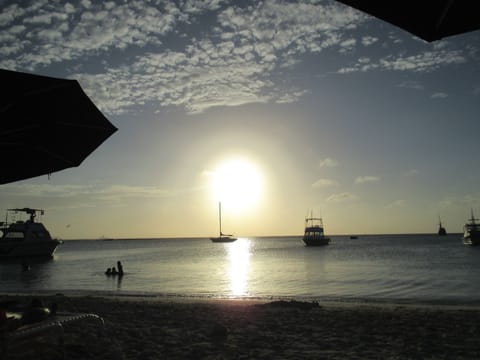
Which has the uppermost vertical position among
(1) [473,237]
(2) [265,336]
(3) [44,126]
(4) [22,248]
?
(3) [44,126]

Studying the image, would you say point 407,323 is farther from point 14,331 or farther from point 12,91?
point 12,91

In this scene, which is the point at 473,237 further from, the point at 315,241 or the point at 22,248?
the point at 22,248

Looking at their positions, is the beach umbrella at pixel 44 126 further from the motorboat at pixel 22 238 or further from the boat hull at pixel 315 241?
the boat hull at pixel 315 241

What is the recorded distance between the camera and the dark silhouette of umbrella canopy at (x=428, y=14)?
7.84 ft

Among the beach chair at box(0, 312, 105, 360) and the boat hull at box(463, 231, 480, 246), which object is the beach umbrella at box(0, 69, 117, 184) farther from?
the boat hull at box(463, 231, 480, 246)

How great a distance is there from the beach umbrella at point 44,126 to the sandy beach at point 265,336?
275 centimetres

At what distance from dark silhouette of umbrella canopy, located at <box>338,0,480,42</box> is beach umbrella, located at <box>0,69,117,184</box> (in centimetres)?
315

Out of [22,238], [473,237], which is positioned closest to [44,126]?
[22,238]

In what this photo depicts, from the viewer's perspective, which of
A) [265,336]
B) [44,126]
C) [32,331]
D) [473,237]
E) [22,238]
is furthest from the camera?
[473,237]

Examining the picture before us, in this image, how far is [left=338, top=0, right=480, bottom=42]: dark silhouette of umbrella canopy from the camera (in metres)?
2.39

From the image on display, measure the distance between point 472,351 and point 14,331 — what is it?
7.95 metres

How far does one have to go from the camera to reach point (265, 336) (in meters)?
8.33

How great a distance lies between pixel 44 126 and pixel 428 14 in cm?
463

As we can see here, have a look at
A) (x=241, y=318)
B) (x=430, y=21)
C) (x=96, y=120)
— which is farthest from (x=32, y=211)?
(x=430, y=21)
